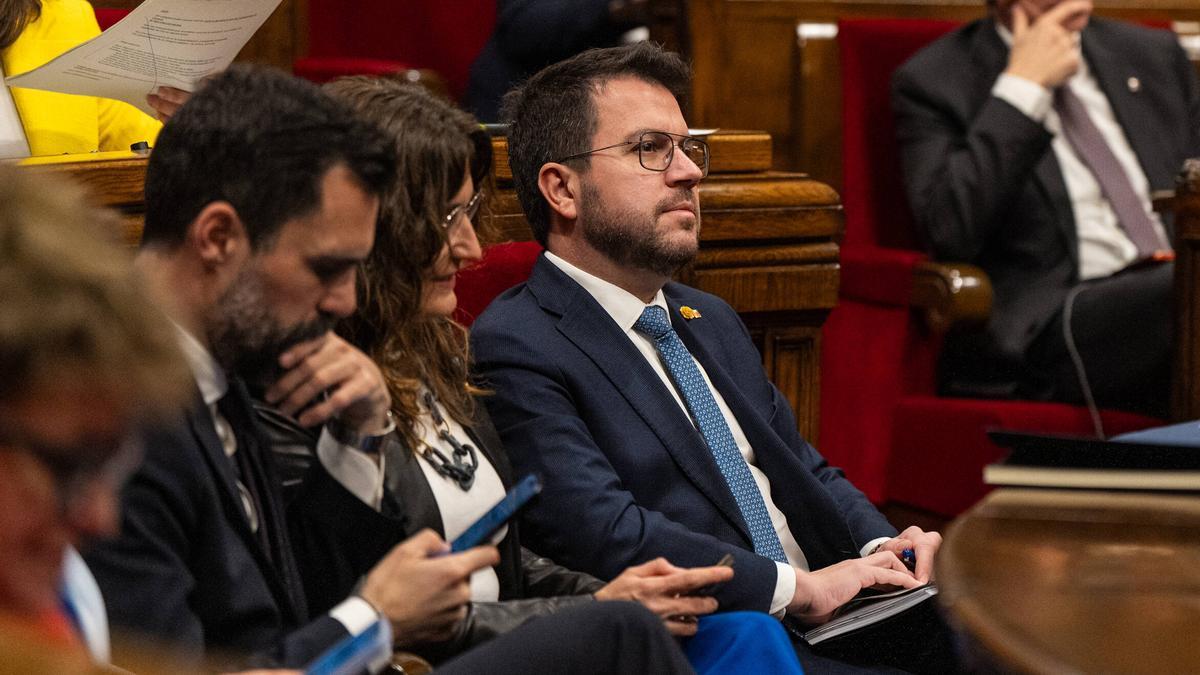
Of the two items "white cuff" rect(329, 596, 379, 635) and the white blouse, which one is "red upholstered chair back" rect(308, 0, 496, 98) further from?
"white cuff" rect(329, 596, 379, 635)

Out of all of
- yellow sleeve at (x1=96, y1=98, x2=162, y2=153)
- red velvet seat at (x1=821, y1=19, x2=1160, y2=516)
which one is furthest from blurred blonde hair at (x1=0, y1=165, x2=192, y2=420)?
red velvet seat at (x1=821, y1=19, x2=1160, y2=516)

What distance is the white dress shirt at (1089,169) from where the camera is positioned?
117 inches

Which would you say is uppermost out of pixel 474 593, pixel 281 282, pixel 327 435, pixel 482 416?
pixel 281 282

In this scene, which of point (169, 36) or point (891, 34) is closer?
point (169, 36)

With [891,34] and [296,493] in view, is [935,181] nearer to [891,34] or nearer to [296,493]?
[891,34]

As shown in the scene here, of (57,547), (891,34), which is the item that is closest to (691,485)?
(57,547)

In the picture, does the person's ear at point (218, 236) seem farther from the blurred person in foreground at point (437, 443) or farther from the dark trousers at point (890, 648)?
the dark trousers at point (890, 648)

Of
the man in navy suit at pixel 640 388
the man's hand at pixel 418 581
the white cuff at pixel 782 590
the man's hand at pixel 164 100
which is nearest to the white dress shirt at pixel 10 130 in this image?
the man's hand at pixel 164 100

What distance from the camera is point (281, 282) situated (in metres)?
1.27

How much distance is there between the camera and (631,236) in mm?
1938

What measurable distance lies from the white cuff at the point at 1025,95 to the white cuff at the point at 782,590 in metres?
1.53

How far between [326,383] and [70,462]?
59 cm

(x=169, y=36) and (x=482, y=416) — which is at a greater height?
(x=169, y=36)

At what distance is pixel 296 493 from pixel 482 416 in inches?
14.1
